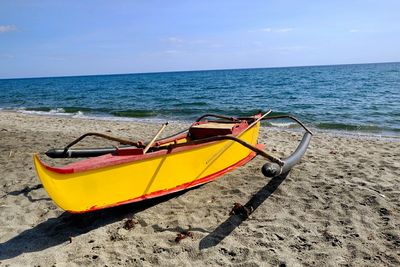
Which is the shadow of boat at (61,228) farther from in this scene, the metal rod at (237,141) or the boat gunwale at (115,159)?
the metal rod at (237,141)

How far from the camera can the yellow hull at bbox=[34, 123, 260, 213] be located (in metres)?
3.60

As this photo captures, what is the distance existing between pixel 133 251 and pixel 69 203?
84 cm

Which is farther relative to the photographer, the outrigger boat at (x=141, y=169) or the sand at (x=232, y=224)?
the outrigger boat at (x=141, y=169)

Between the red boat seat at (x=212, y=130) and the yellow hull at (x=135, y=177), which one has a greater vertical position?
the red boat seat at (x=212, y=130)

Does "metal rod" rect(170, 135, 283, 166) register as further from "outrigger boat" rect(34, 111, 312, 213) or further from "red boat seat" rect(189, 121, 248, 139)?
"red boat seat" rect(189, 121, 248, 139)

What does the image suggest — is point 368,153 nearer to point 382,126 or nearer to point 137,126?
point 382,126

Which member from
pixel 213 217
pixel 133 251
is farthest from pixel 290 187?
pixel 133 251

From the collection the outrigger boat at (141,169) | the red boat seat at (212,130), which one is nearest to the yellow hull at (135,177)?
the outrigger boat at (141,169)

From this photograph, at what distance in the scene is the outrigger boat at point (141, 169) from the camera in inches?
143

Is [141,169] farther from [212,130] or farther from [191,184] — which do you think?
[212,130]

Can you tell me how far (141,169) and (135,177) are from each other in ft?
0.38

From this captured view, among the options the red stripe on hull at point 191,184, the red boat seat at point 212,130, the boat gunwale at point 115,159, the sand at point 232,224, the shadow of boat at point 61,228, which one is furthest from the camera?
the red boat seat at point 212,130

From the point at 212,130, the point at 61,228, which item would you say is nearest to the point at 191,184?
the point at 212,130

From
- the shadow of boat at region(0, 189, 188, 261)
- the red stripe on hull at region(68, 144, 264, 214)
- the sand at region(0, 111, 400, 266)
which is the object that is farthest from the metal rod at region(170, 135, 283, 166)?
the shadow of boat at region(0, 189, 188, 261)
